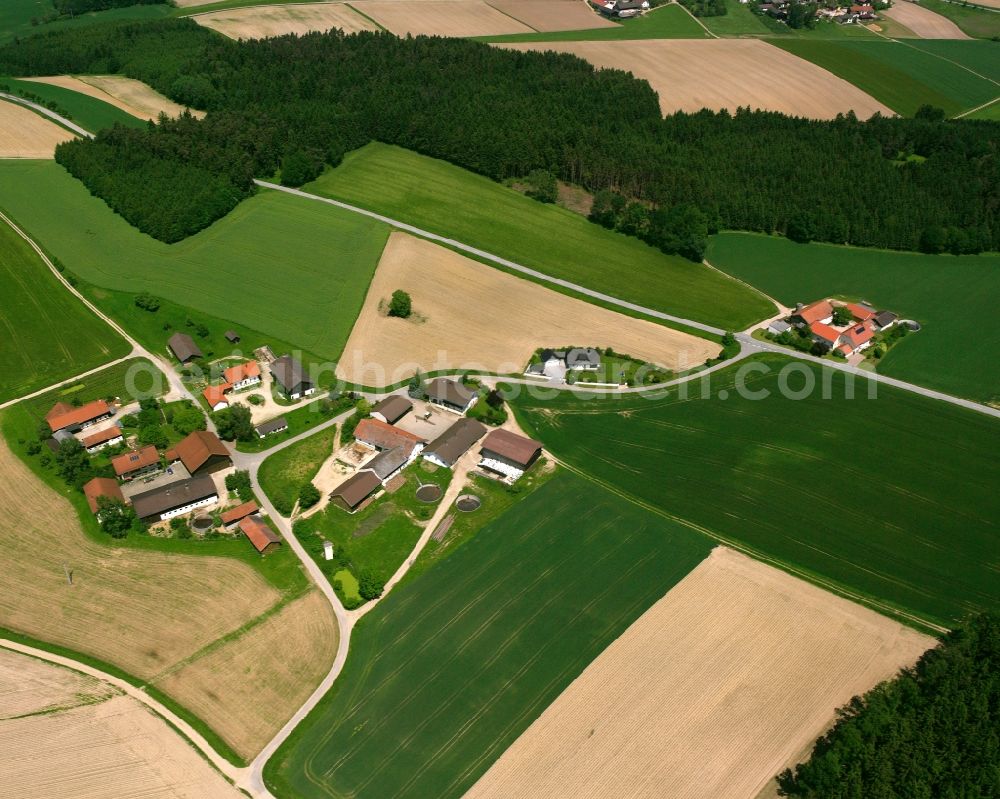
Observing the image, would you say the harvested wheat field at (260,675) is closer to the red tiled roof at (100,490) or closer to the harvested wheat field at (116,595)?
the harvested wheat field at (116,595)

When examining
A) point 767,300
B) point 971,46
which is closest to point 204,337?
point 767,300

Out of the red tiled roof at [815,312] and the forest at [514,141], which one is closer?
the red tiled roof at [815,312]

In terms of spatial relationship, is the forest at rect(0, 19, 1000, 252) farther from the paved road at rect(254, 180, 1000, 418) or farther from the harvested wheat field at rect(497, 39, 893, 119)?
the paved road at rect(254, 180, 1000, 418)

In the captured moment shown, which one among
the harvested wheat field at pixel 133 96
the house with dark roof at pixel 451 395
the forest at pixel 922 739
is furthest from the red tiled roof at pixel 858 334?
the harvested wheat field at pixel 133 96

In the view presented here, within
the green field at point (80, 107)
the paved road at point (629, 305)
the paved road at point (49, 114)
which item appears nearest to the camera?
the paved road at point (629, 305)

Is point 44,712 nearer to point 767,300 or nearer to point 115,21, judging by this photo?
point 767,300
